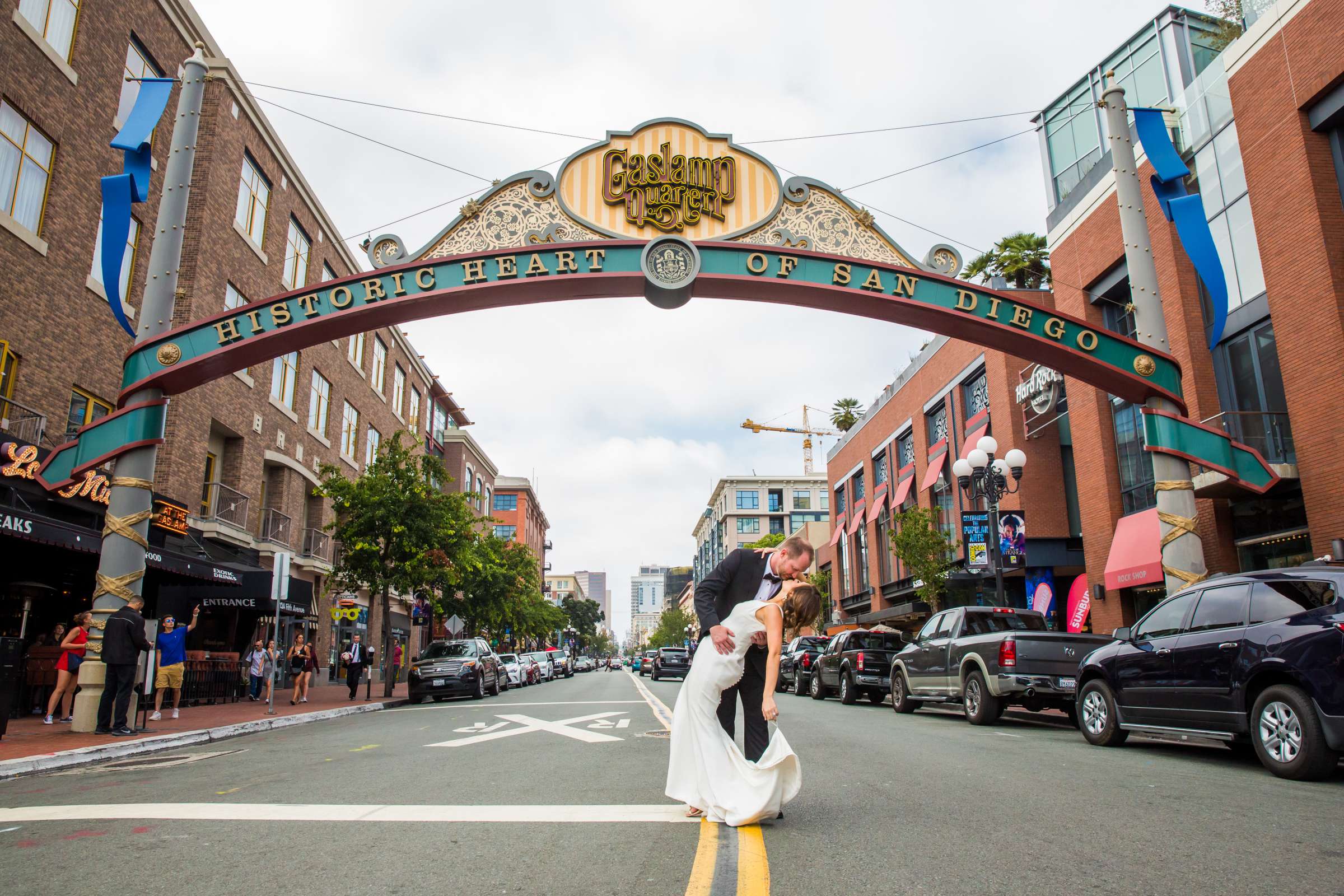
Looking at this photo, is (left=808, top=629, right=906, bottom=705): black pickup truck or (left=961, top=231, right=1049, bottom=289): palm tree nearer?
(left=808, top=629, right=906, bottom=705): black pickup truck

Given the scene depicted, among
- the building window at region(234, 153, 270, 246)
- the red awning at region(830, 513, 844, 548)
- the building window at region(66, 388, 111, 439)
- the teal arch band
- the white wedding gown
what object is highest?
the building window at region(234, 153, 270, 246)

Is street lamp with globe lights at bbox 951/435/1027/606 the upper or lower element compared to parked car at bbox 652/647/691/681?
upper

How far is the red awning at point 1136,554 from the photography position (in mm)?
19047

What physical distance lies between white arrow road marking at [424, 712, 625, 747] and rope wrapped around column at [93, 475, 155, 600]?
4.83m

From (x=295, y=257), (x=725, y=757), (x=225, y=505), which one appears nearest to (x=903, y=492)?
(x=295, y=257)

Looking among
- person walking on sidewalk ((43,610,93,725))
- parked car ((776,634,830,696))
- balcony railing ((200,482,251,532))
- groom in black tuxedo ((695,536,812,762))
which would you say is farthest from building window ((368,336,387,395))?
groom in black tuxedo ((695,536,812,762))

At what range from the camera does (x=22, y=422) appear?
1528 centimetres

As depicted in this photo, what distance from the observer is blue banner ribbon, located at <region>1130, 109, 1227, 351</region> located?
1355 cm

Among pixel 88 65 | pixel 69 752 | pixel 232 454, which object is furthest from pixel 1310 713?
pixel 232 454

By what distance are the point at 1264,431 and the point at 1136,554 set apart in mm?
4077

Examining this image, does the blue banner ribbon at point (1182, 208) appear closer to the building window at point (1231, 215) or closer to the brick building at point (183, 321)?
the building window at point (1231, 215)

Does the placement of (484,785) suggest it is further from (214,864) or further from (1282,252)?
(1282,252)

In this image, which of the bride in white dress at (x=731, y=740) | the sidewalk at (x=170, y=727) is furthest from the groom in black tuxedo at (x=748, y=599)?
the sidewalk at (x=170, y=727)

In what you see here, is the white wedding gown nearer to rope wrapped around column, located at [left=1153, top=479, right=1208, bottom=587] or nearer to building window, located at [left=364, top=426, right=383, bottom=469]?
rope wrapped around column, located at [left=1153, top=479, right=1208, bottom=587]
